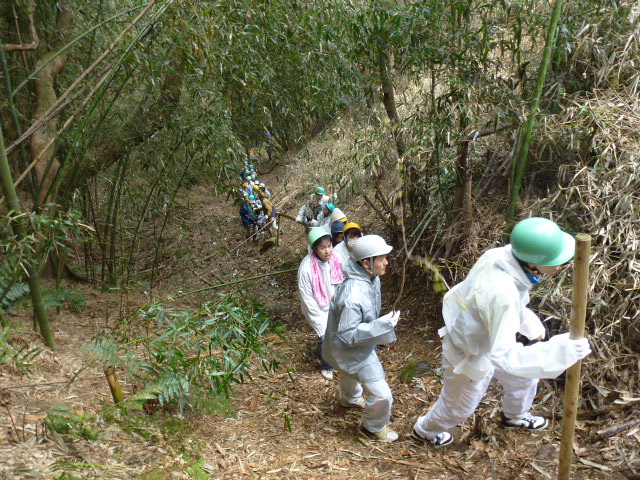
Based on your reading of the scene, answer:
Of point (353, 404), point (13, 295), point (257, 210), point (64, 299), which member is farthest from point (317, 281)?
point (257, 210)

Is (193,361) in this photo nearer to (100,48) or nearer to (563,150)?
(563,150)

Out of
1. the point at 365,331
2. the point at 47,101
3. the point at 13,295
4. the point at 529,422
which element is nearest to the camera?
the point at 365,331

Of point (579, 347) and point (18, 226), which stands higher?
point (18, 226)

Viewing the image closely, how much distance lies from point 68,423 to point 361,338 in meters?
1.62

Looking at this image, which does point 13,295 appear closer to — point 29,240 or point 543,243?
point 29,240

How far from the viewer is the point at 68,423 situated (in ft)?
8.69

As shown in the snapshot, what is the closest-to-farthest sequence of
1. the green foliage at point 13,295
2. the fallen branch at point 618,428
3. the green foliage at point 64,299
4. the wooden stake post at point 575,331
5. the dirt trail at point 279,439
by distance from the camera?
the wooden stake post at point 575,331 → the dirt trail at point 279,439 → the fallen branch at point 618,428 → the green foliage at point 13,295 → the green foliage at point 64,299

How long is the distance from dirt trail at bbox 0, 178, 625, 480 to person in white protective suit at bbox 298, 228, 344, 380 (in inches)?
20.5

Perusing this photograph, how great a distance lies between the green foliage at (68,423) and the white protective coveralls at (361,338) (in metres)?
1.42

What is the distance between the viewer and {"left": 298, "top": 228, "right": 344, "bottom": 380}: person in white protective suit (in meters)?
4.26

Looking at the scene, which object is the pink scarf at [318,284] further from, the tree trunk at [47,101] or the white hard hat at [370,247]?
the tree trunk at [47,101]

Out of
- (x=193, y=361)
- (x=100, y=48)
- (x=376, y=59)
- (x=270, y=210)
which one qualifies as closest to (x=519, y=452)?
(x=193, y=361)

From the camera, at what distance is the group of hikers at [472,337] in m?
2.41

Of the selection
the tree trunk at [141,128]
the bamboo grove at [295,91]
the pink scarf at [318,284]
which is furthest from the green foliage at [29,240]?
the pink scarf at [318,284]
